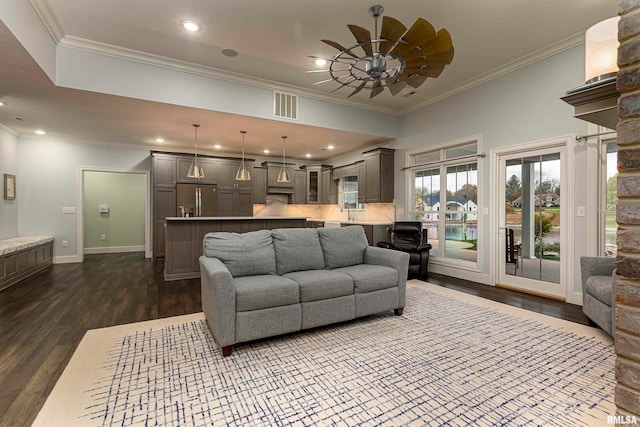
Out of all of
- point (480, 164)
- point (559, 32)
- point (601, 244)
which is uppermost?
point (559, 32)

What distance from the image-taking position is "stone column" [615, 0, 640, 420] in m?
0.78

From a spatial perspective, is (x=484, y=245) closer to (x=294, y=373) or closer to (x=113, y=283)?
(x=294, y=373)

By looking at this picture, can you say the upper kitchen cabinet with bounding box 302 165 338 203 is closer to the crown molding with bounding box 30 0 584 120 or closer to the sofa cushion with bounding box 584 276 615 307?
the crown molding with bounding box 30 0 584 120

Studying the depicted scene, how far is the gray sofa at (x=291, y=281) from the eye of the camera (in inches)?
94.7

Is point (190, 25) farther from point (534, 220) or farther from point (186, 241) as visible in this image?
point (534, 220)

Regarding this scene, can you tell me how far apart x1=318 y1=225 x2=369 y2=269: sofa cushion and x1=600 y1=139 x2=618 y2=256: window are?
280 centimetres

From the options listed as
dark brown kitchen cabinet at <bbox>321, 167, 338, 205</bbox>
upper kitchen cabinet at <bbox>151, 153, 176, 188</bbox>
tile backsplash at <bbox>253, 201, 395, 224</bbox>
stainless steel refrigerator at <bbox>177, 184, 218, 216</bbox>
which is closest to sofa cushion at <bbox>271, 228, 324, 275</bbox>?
tile backsplash at <bbox>253, 201, 395, 224</bbox>

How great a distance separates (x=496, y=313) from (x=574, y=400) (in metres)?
1.56

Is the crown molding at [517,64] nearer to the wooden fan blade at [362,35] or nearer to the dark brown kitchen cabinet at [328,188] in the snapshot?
the wooden fan blade at [362,35]

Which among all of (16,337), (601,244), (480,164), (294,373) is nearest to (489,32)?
(480,164)

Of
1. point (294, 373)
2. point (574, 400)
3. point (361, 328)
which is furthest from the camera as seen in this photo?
point (361, 328)

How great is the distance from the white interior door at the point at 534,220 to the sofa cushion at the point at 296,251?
305 cm

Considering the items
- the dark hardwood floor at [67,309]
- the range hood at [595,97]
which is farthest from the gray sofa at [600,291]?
the range hood at [595,97]

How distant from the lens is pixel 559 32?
11.6 feet
